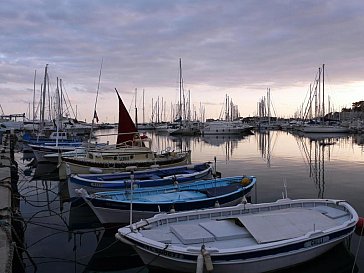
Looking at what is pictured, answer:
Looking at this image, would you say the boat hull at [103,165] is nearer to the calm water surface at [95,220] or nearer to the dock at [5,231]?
the calm water surface at [95,220]

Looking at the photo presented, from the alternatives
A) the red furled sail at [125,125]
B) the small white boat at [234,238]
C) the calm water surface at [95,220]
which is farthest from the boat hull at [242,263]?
the red furled sail at [125,125]

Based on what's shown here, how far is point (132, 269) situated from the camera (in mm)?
9227

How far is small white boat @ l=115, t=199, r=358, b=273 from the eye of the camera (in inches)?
305

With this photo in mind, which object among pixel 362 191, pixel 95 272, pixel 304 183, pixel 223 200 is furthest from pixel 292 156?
pixel 95 272

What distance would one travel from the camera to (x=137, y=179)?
1659cm

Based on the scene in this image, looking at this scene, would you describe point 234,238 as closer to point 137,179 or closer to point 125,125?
point 137,179

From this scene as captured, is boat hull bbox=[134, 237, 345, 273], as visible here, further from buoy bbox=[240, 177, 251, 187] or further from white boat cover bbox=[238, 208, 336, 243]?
buoy bbox=[240, 177, 251, 187]

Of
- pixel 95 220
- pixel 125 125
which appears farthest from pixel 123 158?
pixel 95 220

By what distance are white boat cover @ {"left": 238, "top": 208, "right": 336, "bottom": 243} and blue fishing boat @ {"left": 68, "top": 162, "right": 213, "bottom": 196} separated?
5612mm

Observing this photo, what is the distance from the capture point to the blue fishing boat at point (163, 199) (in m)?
11.2

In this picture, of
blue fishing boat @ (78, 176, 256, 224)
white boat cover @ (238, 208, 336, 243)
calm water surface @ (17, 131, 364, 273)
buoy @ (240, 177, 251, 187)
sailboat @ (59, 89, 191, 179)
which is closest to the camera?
white boat cover @ (238, 208, 336, 243)

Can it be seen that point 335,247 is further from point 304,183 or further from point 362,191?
point 304,183

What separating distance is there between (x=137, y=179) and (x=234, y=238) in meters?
8.60

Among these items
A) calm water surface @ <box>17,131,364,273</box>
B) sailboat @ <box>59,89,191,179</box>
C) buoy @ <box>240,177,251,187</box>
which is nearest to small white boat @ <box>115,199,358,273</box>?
calm water surface @ <box>17,131,364,273</box>
